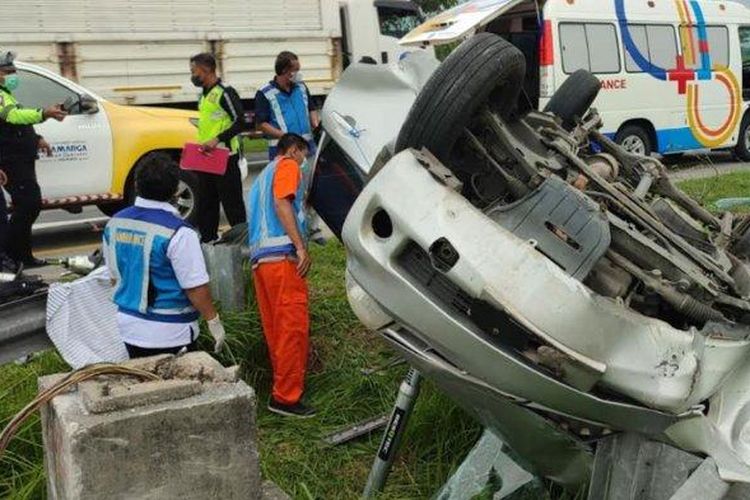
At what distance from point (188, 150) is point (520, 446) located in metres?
4.55

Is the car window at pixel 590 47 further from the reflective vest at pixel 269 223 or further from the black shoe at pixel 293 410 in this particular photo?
the black shoe at pixel 293 410

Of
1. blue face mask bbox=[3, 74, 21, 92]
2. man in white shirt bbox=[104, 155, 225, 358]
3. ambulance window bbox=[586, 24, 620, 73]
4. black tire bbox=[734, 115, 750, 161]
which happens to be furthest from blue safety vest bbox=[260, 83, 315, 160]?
black tire bbox=[734, 115, 750, 161]

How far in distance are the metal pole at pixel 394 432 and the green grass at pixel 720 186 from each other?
6.41 meters

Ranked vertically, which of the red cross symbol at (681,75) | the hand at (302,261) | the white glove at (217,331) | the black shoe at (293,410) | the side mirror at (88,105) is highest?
the side mirror at (88,105)

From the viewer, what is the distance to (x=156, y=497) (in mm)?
2615

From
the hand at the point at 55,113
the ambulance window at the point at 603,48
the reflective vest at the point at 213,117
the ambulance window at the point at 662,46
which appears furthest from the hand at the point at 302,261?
the ambulance window at the point at 662,46

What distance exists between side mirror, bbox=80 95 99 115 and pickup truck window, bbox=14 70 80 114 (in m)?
0.10

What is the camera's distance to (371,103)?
348 centimetres

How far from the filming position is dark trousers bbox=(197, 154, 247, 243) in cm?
680

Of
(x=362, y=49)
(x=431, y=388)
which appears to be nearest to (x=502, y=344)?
(x=431, y=388)

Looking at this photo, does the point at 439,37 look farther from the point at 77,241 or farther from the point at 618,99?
the point at 77,241

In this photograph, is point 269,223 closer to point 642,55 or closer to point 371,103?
point 371,103

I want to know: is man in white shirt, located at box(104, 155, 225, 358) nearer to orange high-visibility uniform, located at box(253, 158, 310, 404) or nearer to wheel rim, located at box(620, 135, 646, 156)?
orange high-visibility uniform, located at box(253, 158, 310, 404)

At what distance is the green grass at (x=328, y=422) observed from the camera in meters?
3.54
